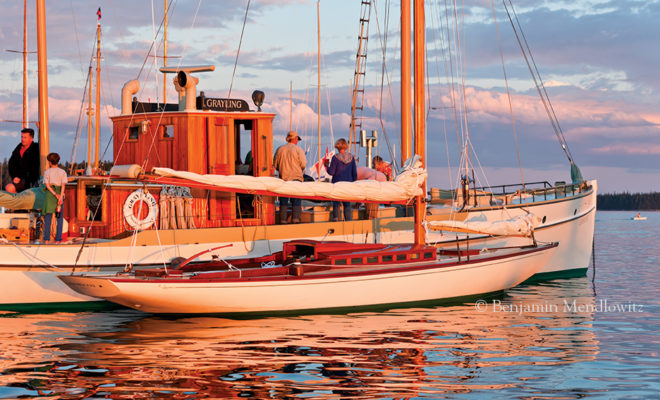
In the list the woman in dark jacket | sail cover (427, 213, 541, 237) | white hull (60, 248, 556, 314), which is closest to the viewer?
white hull (60, 248, 556, 314)

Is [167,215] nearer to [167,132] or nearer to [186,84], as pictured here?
[167,132]

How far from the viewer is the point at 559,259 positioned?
77.0ft

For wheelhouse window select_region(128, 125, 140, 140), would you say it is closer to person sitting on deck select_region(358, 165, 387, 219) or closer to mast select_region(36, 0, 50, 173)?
mast select_region(36, 0, 50, 173)

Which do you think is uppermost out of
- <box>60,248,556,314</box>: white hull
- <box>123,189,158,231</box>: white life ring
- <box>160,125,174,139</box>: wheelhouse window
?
<box>160,125,174,139</box>: wheelhouse window

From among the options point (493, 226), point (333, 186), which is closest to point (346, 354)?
point (333, 186)

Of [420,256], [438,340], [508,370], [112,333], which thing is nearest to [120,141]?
[112,333]

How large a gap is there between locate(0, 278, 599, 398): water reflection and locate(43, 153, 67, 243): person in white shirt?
197cm

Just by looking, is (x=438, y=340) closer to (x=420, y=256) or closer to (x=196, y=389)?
(x=420, y=256)

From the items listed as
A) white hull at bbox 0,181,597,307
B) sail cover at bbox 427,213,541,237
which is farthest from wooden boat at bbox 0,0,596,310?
sail cover at bbox 427,213,541,237

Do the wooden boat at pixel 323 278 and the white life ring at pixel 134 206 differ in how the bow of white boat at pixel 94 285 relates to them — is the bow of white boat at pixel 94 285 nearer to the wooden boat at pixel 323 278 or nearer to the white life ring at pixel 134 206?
the wooden boat at pixel 323 278

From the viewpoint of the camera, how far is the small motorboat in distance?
14453 mm

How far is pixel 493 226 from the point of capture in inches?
→ 713
